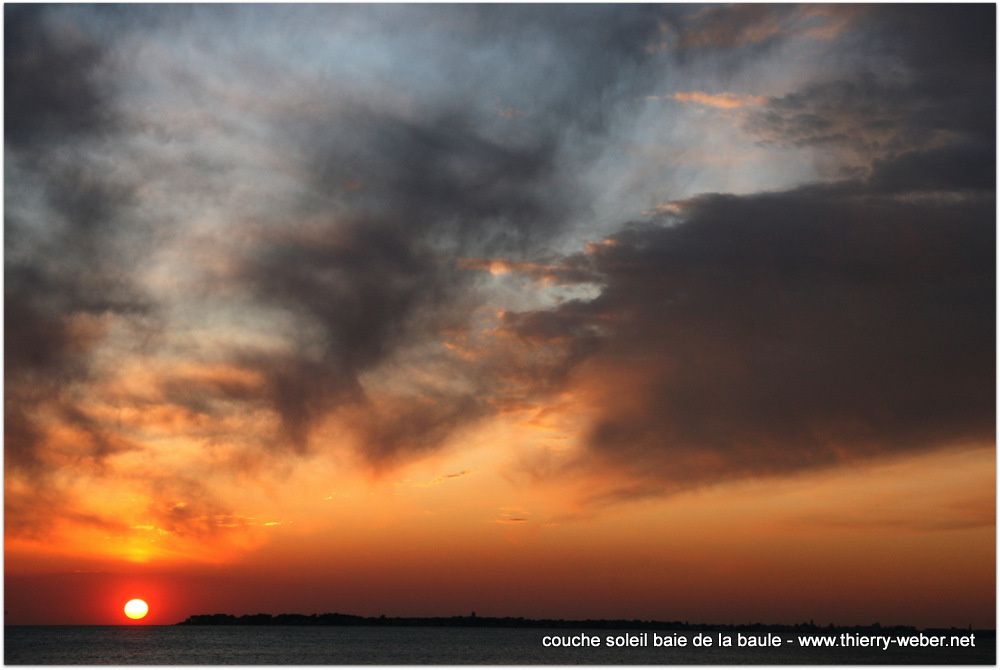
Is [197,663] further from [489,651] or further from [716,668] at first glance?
[716,668]

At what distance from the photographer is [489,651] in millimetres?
194500

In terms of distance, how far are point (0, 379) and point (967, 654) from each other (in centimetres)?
19446

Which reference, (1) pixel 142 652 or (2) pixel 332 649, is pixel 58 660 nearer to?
(1) pixel 142 652

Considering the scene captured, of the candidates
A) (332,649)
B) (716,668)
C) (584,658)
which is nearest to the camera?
(716,668)

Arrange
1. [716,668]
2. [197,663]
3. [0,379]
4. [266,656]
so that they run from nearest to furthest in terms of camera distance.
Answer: [0,379] → [716,668] → [197,663] → [266,656]

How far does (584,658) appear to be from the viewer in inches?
5827

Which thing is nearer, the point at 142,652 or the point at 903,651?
the point at 142,652

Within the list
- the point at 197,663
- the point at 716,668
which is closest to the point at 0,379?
the point at 716,668

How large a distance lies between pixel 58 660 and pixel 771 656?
13078 cm

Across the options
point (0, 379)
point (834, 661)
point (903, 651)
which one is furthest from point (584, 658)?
point (0, 379)

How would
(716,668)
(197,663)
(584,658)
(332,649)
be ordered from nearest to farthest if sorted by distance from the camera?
(716,668) → (584,658) → (197,663) → (332,649)

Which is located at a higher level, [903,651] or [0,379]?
[0,379]

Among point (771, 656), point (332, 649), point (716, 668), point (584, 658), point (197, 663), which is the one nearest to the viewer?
point (716, 668)

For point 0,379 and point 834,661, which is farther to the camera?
point 834,661
